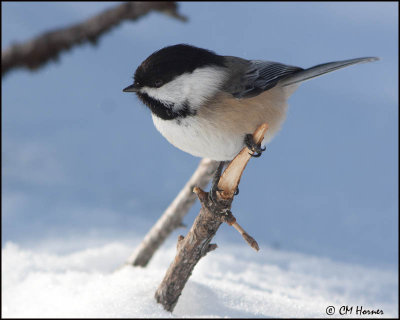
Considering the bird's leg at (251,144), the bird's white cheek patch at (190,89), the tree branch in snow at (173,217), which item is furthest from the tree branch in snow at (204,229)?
the tree branch in snow at (173,217)

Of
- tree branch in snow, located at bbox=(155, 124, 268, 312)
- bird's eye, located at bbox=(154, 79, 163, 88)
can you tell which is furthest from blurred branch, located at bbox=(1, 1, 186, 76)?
tree branch in snow, located at bbox=(155, 124, 268, 312)

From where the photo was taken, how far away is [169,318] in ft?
8.00

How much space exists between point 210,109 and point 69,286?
2003mm

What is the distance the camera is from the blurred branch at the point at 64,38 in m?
2.55

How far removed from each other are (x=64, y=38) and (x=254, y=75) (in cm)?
128

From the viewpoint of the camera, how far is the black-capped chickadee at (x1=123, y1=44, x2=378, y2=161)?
72.1 inches

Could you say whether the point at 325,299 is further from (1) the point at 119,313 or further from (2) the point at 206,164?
(1) the point at 119,313

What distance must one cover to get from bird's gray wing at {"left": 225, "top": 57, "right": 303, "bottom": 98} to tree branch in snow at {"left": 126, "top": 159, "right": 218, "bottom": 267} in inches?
46.0

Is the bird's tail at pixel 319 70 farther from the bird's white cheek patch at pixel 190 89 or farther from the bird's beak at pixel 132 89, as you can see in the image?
the bird's beak at pixel 132 89

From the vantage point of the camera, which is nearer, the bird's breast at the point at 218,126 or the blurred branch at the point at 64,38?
the bird's breast at the point at 218,126

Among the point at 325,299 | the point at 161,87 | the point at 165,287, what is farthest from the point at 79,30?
the point at 325,299

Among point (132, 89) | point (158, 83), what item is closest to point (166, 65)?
point (158, 83)

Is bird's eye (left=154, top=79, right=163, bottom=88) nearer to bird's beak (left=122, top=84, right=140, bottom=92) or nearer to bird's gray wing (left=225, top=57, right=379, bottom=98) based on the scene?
bird's beak (left=122, top=84, right=140, bottom=92)

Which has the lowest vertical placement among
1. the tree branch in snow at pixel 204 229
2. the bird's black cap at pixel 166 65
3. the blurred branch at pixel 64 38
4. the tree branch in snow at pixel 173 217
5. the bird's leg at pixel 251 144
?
the tree branch in snow at pixel 173 217
